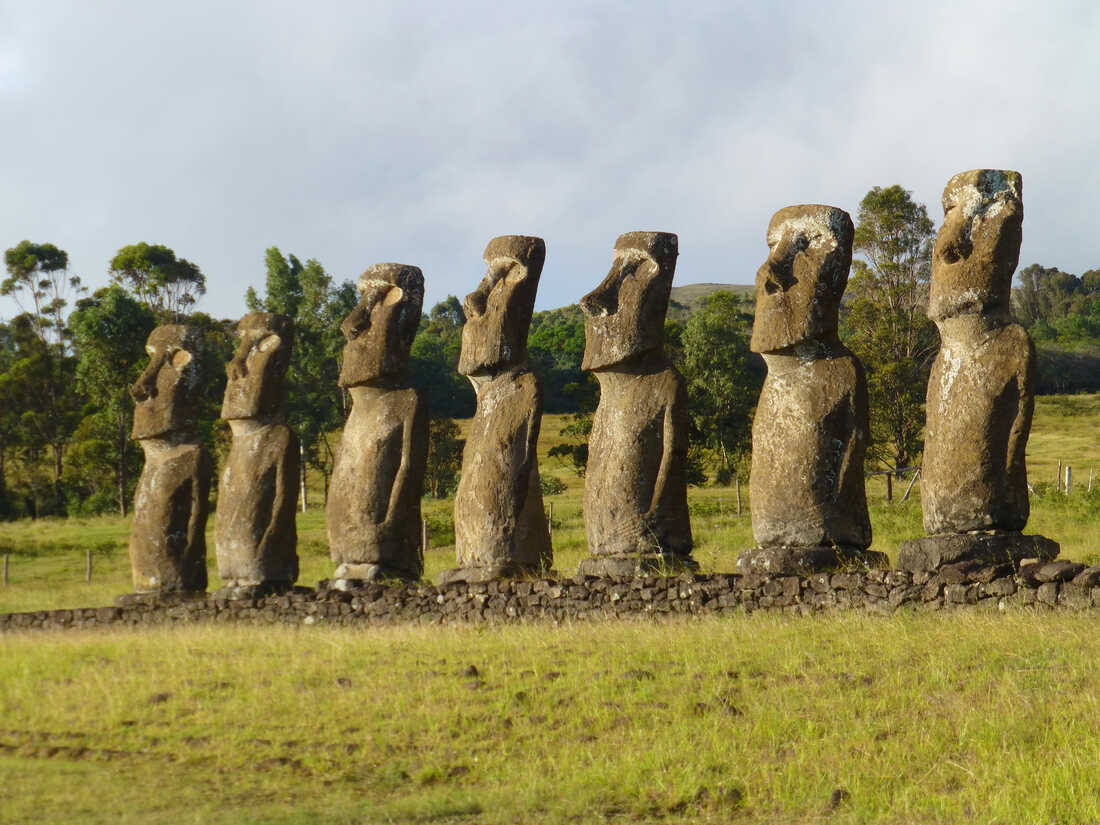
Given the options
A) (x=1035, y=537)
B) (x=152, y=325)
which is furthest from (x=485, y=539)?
(x=152, y=325)

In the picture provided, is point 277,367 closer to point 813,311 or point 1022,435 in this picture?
point 813,311

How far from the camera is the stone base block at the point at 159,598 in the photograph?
1475 cm

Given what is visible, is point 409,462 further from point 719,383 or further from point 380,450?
point 719,383

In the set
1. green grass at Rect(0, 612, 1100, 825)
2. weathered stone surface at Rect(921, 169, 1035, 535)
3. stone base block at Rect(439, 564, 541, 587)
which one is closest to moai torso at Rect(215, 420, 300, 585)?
stone base block at Rect(439, 564, 541, 587)

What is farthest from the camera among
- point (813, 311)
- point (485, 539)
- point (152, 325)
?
point (152, 325)

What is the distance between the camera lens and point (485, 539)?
509 inches

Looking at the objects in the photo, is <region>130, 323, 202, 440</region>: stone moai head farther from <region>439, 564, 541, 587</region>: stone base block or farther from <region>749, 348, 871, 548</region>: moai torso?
<region>749, 348, 871, 548</region>: moai torso

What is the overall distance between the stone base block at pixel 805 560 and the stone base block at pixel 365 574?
4079mm

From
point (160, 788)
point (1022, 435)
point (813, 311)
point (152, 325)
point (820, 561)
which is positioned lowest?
point (160, 788)

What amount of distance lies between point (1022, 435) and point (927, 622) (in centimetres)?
205

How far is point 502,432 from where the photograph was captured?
13.2 m

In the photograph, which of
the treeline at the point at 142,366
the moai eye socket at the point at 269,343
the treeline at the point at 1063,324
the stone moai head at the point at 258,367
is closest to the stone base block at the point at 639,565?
the stone moai head at the point at 258,367

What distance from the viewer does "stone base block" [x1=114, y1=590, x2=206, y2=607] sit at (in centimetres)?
1475

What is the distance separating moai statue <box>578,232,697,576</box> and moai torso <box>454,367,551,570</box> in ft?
2.49
